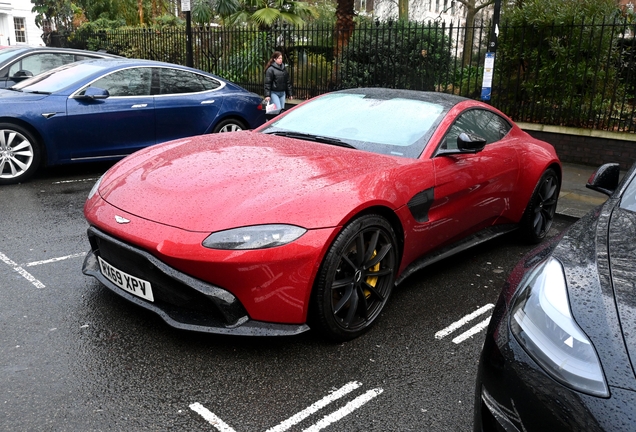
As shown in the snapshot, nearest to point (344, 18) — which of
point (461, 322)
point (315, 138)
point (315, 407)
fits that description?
point (315, 138)

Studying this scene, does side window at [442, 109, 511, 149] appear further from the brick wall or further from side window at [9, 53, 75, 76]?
side window at [9, 53, 75, 76]

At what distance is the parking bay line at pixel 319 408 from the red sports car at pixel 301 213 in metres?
0.42

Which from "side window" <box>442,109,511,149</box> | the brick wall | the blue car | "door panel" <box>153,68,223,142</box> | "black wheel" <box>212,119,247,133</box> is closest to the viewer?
"side window" <box>442,109,511,149</box>

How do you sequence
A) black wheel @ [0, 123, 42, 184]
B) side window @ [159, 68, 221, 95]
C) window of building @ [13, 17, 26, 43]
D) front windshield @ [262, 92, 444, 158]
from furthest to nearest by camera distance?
window of building @ [13, 17, 26, 43]
side window @ [159, 68, 221, 95]
black wheel @ [0, 123, 42, 184]
front windshield @ [262, 92, 444, 158]

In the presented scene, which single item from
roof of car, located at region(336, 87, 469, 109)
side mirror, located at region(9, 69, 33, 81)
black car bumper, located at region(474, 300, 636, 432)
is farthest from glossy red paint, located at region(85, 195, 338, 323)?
side mirror, located at region(9, 69, 33, 81)

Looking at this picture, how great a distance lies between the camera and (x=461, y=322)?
12.6 ft

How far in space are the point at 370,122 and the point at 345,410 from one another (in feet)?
7.65

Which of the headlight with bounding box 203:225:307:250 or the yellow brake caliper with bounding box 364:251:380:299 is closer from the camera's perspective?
the headlight with bounding box 203:225:307:250

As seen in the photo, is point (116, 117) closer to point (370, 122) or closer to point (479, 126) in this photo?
point (370, 122)

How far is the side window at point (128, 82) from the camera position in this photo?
749 cm

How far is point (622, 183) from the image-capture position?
10.2ft

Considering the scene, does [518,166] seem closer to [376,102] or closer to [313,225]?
[376,102]

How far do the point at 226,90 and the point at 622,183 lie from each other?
21.5 ft

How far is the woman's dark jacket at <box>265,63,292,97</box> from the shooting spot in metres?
12.2
